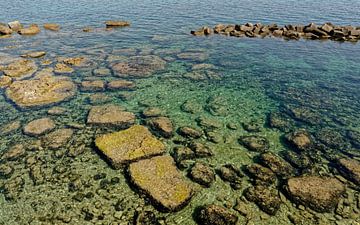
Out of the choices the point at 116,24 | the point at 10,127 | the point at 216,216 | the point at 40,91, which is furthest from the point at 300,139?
the point at 116,24

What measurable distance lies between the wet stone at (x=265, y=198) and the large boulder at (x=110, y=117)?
10.1 metres

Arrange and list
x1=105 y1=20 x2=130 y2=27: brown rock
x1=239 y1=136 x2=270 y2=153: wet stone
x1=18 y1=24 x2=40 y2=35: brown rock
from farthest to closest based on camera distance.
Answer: x1=105 y1=20 x2=130 y2=27: brown rock < x1=18 y1=24 x2=40 y2=35: brown rock < x1=239 y1=136 x2=270 y2=153: wet stone

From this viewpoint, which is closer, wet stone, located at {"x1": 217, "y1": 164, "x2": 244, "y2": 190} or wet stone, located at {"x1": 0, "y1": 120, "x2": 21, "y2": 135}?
wet stone, located at {"x1": 217, "y1": 164, "x2": 244, "y2": 190}

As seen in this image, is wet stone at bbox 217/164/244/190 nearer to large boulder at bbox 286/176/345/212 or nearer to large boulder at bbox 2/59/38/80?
large boulder at bbox 286/176/345/212

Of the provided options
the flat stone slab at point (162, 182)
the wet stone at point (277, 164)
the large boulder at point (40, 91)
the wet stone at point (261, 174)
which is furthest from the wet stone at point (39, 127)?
the wet stone at point (277, 164)

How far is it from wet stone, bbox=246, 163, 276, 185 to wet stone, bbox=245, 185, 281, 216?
0.52 m

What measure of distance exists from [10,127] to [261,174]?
17877 millimetres

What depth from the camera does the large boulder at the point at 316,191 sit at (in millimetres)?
14242

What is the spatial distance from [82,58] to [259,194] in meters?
26.8

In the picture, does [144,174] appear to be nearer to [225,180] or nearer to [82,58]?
[225,180]

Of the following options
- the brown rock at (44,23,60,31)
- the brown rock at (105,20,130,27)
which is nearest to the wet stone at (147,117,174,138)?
the brown rock at (105,20,130,27)

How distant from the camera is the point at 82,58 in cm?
3344

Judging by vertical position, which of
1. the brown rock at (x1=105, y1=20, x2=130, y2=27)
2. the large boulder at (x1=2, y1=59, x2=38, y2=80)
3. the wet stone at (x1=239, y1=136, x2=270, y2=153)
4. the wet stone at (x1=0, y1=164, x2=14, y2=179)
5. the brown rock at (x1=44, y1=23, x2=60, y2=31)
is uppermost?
the brown rock at (x1=105, y1=20, x2=130, y2=27)

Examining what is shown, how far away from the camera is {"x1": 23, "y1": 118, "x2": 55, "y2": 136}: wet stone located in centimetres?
1972
